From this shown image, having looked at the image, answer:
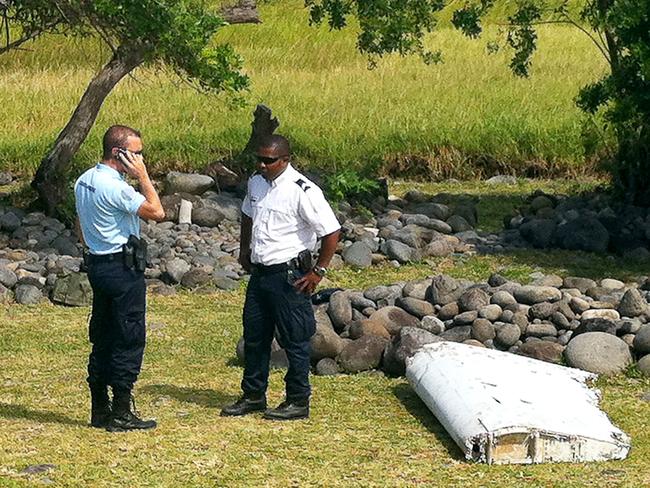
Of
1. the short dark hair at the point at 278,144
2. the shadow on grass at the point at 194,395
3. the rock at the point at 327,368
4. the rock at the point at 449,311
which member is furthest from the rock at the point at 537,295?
the short dark hair at the point at 278,144

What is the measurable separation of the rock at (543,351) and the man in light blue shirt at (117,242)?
121 inches

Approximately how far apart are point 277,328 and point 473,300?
2536 millimetres

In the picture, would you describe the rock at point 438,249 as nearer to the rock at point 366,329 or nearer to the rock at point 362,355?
the rock at point 366,329

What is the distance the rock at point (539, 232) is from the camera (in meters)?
16.5

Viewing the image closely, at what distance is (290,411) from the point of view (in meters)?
9.20

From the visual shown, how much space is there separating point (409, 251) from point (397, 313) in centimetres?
457

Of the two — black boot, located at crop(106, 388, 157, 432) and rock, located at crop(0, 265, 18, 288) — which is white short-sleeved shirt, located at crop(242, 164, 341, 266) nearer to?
black boot, located at crop(106, 388, 157, 432)

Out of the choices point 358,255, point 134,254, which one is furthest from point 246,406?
point 358,255

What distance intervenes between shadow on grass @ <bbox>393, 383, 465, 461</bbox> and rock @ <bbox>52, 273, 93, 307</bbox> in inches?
178

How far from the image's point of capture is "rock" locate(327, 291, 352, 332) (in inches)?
444

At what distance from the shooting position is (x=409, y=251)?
15812 mm

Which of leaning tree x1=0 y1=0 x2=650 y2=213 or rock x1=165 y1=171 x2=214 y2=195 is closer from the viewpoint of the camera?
leaning tree x1=0 y1=0 x2=650 y2=213

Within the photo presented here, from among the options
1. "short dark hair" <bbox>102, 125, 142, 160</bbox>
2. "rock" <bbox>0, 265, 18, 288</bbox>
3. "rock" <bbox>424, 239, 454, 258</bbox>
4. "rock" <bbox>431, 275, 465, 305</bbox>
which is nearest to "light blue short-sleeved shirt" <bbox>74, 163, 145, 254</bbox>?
"short dark hair" <bbox>102, 125, 142, 160</bbox>

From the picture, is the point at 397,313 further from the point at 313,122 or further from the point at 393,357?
the point at 313,122
